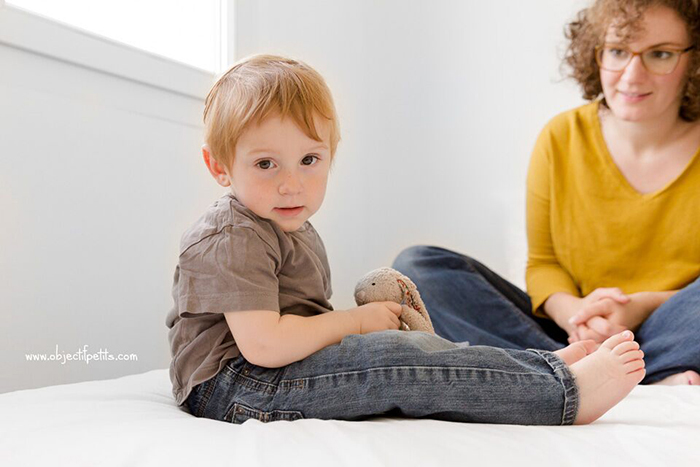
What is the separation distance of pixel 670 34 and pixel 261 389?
4.32 feet

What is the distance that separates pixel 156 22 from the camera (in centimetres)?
189

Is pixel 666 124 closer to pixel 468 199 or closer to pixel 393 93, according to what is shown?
pixel 468 199

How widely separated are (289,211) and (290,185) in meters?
0.04

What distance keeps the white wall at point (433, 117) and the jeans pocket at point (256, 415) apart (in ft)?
5.22

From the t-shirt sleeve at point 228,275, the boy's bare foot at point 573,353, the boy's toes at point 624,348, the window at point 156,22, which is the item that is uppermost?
the window at point 156,22

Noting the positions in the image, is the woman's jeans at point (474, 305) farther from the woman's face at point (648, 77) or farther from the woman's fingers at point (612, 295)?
the woman's face at point (648, 77)

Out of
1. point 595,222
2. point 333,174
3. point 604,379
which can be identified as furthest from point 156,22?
point 604,379

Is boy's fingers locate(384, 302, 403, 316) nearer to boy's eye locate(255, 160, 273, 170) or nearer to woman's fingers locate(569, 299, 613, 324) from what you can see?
boy's eye locate(255, 160, 273, 170)

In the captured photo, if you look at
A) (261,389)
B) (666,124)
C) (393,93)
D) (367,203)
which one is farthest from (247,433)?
(393,93)

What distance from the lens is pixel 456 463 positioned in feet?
2.09

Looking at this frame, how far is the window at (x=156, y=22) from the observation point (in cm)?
162

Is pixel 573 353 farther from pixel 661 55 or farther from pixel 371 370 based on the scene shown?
pixel 661 55

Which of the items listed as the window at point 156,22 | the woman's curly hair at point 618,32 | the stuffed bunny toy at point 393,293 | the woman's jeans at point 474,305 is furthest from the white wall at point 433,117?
the stuffed bunny toy at point 393,293

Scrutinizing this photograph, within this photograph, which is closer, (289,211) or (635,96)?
(289,211)
